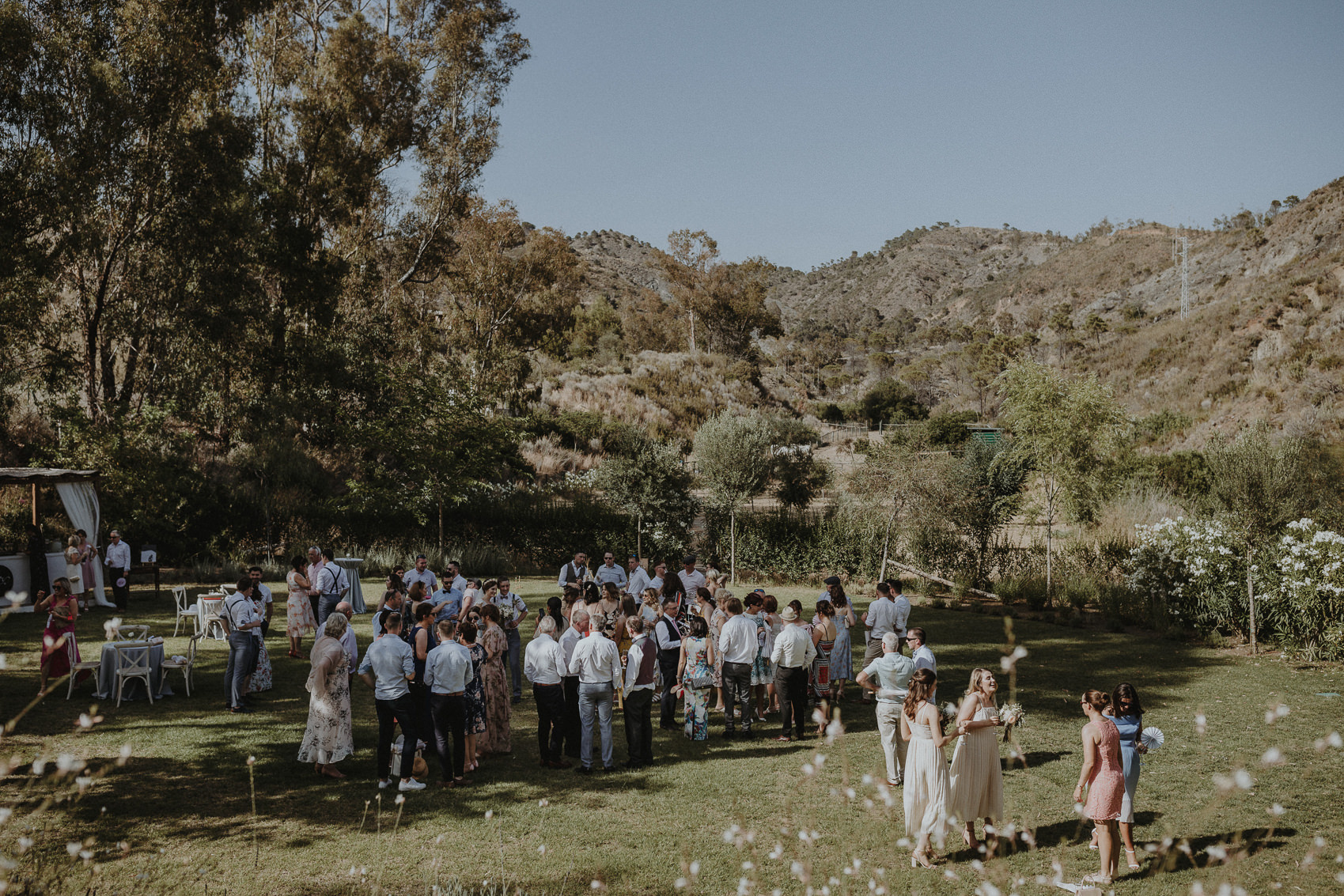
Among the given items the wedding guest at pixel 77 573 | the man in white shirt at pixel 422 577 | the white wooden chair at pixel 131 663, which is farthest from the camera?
the wedding guest at pixel 77 573

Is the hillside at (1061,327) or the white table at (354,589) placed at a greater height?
the hillside at (1061,327)

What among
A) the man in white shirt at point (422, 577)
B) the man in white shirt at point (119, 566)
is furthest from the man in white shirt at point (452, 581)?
the man in white shirt at point (119, 566)

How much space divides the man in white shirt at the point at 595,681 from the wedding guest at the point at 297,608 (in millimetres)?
5917

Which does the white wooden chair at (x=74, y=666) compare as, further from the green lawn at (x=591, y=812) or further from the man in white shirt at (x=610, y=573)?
the man in white shirt at (x=610, y=573)

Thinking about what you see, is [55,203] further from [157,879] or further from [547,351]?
[547,351]

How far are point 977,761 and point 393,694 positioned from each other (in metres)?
4.81

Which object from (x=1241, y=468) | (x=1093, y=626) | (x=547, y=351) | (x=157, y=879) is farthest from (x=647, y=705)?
(x=547, y=351)

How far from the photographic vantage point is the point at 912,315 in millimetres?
127375

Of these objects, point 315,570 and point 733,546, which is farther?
point 733,546

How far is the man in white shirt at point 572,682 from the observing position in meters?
7.89

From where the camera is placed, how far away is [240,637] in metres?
9.40

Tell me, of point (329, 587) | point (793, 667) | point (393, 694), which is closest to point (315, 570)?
point (329, 587)

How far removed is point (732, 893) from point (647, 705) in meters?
2.57

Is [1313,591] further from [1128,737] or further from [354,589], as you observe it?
[354,589]
